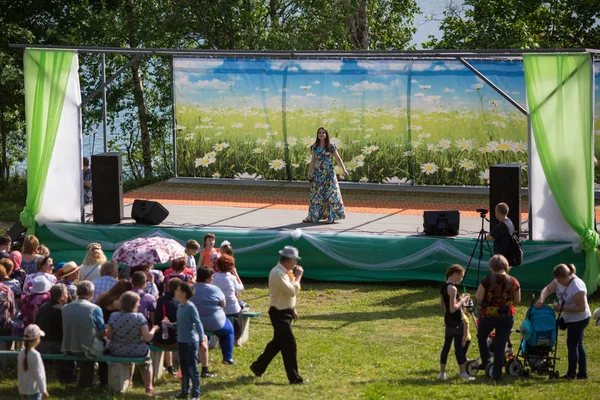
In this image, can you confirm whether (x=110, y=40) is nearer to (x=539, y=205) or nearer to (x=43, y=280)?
(x=539, y=205)

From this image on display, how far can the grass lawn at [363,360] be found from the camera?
8.42 meters

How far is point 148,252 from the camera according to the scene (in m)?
10.0

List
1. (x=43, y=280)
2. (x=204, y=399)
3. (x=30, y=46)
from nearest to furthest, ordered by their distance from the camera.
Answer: (x=204, y=399)
(x=43, y=280)
(x=30, y=46)

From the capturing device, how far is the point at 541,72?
12.1 meters

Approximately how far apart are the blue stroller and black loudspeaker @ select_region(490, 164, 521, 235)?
352cm

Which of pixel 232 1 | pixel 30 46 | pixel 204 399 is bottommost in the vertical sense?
pixel 204 399

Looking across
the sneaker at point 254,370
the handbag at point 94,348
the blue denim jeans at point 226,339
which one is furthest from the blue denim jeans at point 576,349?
the handbag at point 94,348

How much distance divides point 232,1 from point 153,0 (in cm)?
191

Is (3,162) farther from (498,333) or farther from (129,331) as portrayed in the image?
(498,333)

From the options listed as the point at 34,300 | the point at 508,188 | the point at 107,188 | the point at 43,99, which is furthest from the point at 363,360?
the point at 43,99

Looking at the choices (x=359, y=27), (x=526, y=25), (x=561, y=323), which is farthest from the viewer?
(x=359, y=27)

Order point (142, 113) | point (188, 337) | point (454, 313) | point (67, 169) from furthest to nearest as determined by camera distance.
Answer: point (142, 113) → point (67, 169) → point (454, 313) → point (188, 337)

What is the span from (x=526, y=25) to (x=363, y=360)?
15.7 m

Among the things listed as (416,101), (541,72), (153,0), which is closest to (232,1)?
(153,0)
